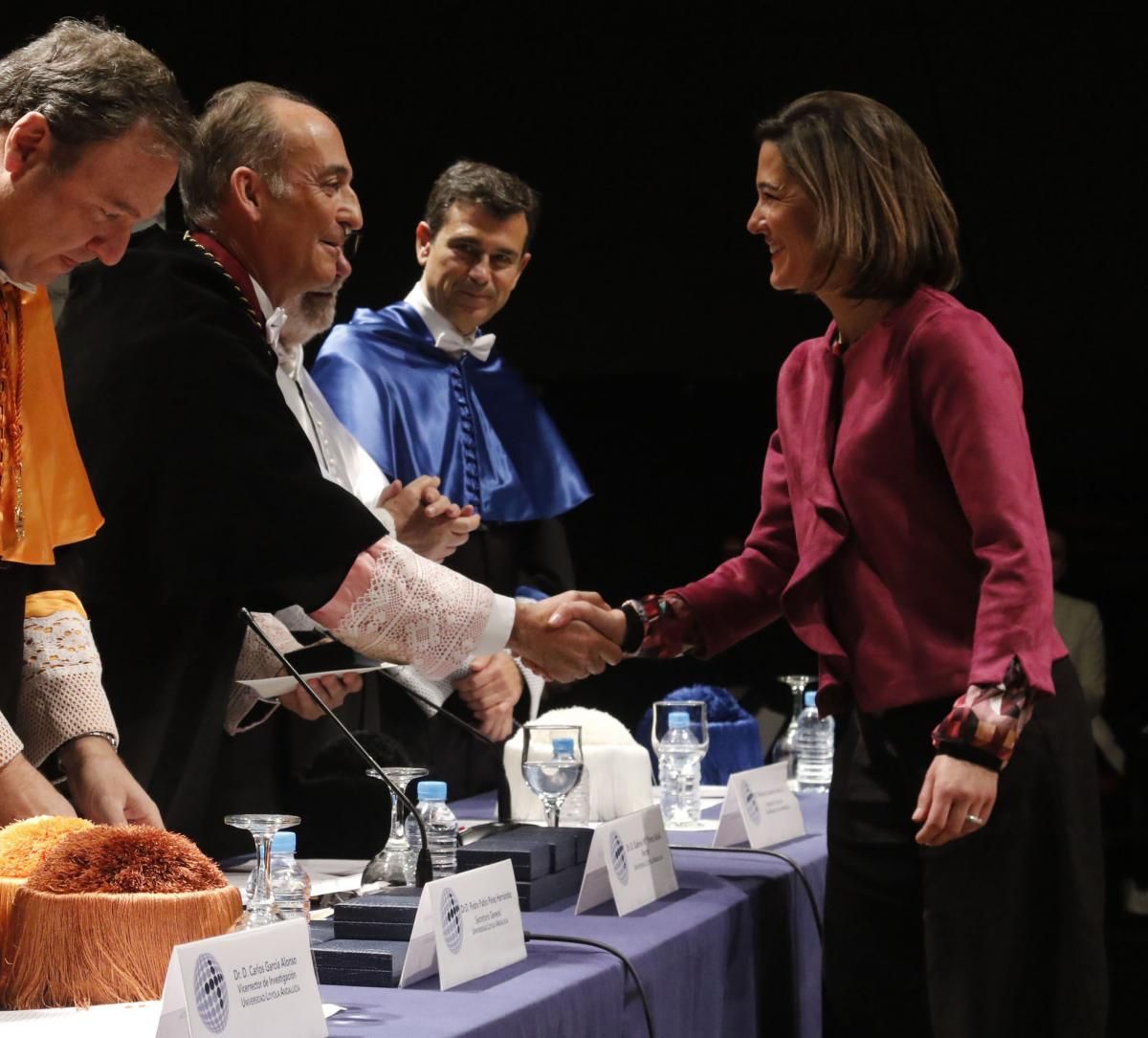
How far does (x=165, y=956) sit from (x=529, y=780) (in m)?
0.86

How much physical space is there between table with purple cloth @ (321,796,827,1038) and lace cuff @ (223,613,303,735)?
1.55 feet

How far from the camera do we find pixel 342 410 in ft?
11.6

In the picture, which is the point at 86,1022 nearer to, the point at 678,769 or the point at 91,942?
the point at 91,942

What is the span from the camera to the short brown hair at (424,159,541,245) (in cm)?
380

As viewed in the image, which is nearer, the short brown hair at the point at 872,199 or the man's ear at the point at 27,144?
the man's ear at the point at 27,144

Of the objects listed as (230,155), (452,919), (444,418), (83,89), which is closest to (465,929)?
(452,919)

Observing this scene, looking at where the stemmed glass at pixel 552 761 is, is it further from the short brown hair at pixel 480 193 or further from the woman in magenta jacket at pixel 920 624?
the short brown hair at pixel 480 193

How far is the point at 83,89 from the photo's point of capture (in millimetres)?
1785

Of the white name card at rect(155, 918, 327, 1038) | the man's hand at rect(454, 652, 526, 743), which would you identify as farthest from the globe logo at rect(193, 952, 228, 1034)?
the man's hand at rect(454, 652, 526, 743)

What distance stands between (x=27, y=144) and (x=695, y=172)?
3.86 metres

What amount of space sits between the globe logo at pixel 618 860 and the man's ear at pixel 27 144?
3.28 feet

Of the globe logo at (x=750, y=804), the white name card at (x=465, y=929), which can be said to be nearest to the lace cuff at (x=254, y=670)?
the globe logo at (x=750, y=804)

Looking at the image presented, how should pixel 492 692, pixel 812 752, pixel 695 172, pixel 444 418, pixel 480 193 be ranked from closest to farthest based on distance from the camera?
pixel 492 692 < pixel 812 752 < pixel 444 418 < pixel 480 193 < pixel 695 172

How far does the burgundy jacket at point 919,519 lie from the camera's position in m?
A: 1.86
